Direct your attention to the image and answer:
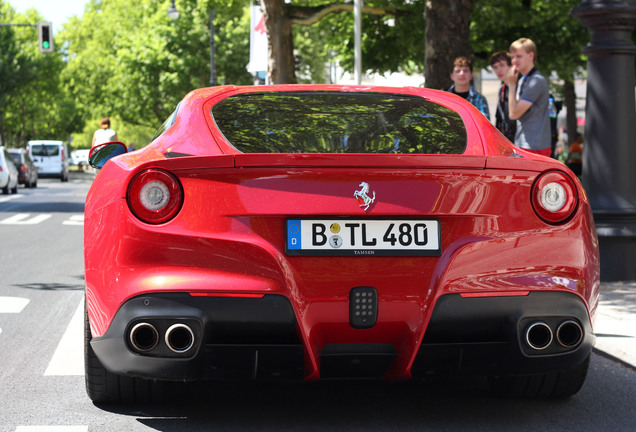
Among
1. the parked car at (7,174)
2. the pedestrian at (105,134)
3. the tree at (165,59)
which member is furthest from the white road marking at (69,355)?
the tree at (165,59)

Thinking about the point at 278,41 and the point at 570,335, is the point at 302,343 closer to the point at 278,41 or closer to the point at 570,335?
the point at 570,335

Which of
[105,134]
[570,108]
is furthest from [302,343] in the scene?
[570,108]

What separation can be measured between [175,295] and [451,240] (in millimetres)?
1048

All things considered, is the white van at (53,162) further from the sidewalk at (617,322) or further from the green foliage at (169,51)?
the sidewalk at (617,322)

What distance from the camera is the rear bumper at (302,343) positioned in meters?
4.15

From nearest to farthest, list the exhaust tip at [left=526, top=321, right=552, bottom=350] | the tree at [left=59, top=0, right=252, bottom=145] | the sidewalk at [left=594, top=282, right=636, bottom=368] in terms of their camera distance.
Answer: the exhaust tip at [left=526, top=321, right=552, bottom=350] < the sidewalk at [left=594, top=282, right=636, bottom=368] < the tree at [left=59, top=0, right=252, bottom=145]

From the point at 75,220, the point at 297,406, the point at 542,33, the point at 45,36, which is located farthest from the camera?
the point at 45,36

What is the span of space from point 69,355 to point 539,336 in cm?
294

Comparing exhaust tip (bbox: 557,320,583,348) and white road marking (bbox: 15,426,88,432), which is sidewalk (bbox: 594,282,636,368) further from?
white road marking (bbox: 15,426,88,432)

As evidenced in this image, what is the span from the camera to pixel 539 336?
171 inches

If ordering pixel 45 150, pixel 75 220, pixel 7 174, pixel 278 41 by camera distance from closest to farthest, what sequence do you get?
pixel 75 220 → pixel 278 41 → pixel 7 174 → pixel 45 150

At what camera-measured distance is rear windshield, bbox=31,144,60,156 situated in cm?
6152

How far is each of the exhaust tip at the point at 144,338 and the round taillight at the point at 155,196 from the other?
0.40 meters

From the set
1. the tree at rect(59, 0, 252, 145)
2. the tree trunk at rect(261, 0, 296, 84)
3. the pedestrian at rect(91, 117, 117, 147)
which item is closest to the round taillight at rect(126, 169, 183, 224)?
the pedestrian at rect(91, 117, 117, 147)
